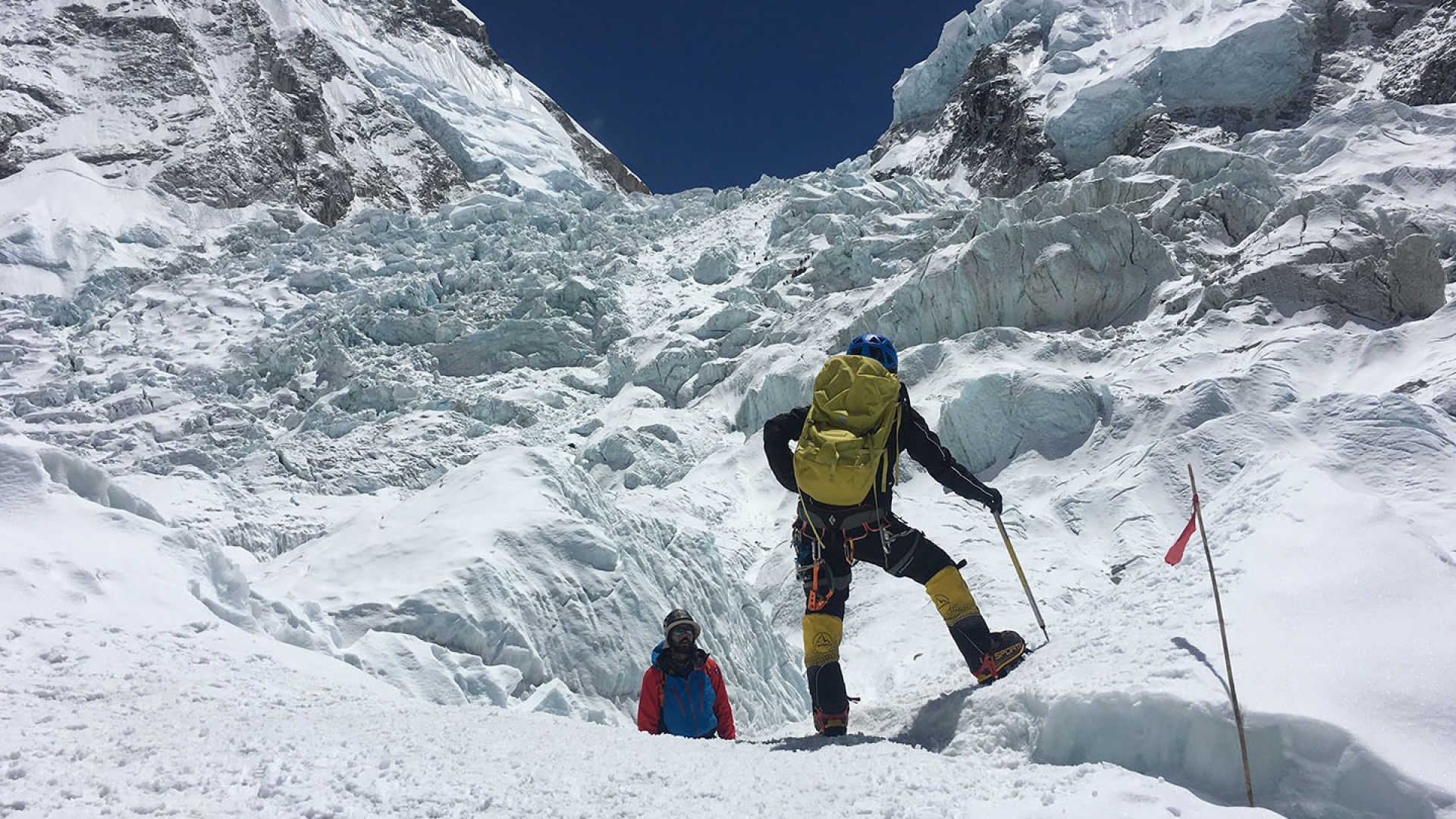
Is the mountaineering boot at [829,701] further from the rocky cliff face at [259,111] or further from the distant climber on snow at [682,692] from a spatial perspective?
the rocky cliff face at [259,111]

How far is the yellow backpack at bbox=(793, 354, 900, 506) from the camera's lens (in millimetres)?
3680

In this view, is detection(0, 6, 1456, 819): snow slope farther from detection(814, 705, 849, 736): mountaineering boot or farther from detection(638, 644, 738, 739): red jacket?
detection(638, 644, 738, 739): red jacket

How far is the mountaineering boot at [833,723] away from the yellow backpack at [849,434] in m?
0.83

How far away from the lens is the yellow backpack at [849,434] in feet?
12.1

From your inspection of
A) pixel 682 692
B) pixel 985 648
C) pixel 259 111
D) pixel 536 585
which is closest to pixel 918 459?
pixel 985 648

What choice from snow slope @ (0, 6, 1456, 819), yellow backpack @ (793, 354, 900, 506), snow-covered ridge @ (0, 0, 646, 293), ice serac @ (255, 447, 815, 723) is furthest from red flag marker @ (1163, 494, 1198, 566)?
snow-covered ridge @ (0, 0, 646, 293)

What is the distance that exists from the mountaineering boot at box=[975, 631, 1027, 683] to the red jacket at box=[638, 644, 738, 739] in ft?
4.36

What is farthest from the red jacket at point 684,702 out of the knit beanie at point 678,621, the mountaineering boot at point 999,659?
the mountaineering boot at point 999,659

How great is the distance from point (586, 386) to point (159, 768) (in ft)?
67.5

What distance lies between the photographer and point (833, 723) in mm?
3674

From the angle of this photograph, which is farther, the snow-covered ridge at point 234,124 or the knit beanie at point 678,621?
the snow-covered ridge at point 234,124

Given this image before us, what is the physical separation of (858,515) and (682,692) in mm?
1426

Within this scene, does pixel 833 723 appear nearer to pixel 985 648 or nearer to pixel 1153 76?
pixel 985 648

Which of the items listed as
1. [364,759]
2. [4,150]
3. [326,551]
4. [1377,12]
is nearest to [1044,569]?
[326,551]
